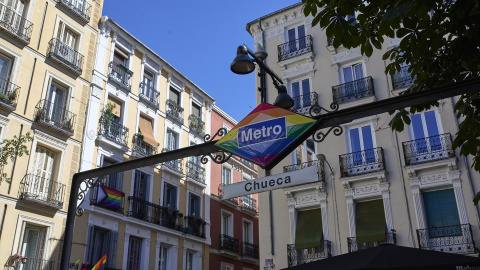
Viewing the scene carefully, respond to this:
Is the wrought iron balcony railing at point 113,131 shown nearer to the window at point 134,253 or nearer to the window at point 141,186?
the window at point 141,186

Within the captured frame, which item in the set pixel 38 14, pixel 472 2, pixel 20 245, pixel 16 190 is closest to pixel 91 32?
pixel 38 14

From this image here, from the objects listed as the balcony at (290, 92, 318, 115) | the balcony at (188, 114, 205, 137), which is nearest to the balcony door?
the balcony at (290, 92, 318, 115)

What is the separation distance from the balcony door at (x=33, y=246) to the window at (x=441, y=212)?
14.6 meters

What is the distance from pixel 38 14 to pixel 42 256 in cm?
1017

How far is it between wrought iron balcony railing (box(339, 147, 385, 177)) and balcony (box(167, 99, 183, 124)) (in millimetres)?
11128

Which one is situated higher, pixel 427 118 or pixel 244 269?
pixel 427 118

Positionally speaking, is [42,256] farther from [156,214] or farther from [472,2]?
[472,2]

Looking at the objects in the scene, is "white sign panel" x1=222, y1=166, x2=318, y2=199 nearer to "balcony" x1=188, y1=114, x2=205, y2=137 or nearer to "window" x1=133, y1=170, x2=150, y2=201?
"window" x1=133, y1=170, x2=150, y2=201

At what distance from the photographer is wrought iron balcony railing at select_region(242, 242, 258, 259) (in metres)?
29.9

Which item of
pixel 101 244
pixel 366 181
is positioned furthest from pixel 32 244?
pixel 366 181

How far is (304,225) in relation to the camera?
19891 mm

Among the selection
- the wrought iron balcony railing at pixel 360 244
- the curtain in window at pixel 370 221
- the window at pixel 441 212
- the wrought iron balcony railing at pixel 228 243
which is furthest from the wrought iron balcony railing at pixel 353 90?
the wrought iron balcony railing at pixel 228 243

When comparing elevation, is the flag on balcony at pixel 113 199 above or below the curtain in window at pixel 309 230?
above

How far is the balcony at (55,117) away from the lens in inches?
766
